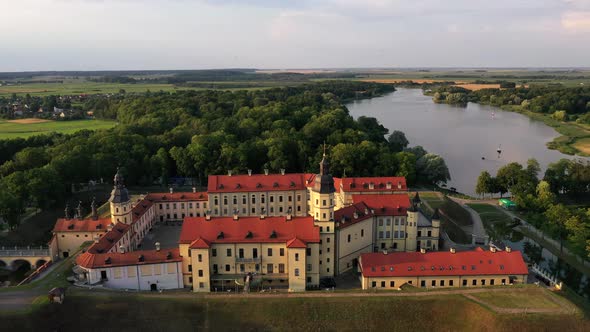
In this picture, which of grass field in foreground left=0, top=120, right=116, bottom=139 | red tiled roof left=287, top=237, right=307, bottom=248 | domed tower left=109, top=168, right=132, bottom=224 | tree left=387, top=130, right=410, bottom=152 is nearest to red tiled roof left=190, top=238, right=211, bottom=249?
red tiled roof left=287, top=237, right=307, bottom=248

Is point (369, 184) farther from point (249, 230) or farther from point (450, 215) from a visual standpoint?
point (249, 230)

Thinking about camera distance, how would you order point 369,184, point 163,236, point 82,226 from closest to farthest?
point 82,226 < point 163,236 < point 369,184

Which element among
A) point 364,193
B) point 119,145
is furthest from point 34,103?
point 364,193

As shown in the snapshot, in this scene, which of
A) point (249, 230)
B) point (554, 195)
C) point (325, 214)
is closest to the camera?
point (249, 230)

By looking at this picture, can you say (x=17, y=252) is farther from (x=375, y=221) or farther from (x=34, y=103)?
(x=34, y=103)

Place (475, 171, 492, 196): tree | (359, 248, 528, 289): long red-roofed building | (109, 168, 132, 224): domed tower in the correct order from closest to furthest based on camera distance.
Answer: (359, 248, 528, 289): long red-roofed building < (109, 168, 132, 224): domed tower < (475, 171, 492, 196): tree

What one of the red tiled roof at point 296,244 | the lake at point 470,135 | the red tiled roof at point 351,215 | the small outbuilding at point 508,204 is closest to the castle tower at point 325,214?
the red tiled roof at point 351,215

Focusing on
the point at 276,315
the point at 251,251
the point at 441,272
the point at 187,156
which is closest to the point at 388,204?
the point at 441,272

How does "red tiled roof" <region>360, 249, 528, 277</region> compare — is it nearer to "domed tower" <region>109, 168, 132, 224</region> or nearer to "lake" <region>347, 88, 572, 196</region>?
"domed tower" <region>109, 168, 132, 224</region>
